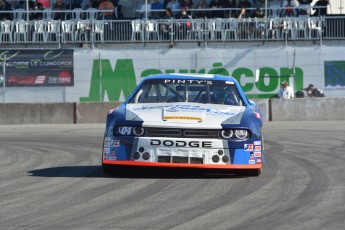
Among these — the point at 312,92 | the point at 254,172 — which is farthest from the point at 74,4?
the point at 254,172

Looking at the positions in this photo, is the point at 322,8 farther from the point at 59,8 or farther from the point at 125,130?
the point at 125,130

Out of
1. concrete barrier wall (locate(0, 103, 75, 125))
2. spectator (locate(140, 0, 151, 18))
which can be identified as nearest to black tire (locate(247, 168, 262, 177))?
concrete barrier wall (locate(0, 103, 75, 125))

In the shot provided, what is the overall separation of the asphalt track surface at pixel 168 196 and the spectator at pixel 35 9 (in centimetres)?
1815

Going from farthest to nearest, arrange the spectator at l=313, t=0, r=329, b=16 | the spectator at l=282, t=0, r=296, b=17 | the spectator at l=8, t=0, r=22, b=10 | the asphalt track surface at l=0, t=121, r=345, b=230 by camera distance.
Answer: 1. the spectator at l=8, t=0, r=22, b=10
2. the spectator at l=313, t=0, r=329, b=16
3. the spectator at l=282, t=0, r=296, b=17
4. the asphalt track surface at l=0, t=121, r=345, b=230

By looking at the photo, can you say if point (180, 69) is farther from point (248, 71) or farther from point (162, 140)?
point (162, 140)

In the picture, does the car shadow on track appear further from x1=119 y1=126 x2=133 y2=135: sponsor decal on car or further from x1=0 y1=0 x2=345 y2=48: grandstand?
x1=0 y1=0 x2=345 y2=48: grandstand

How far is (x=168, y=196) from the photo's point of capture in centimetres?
899

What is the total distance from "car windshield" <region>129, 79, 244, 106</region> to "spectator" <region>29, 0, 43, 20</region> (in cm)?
2060

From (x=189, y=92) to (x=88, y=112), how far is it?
1569 cm

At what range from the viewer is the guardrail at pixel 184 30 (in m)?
31.2

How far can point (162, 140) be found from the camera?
10320 millimetres

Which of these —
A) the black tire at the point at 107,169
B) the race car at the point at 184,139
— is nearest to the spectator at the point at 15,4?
the race car at the point at 184,139

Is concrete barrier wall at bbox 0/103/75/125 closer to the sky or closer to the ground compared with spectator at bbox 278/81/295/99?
closer to the ground

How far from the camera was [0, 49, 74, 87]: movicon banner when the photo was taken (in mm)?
30500
